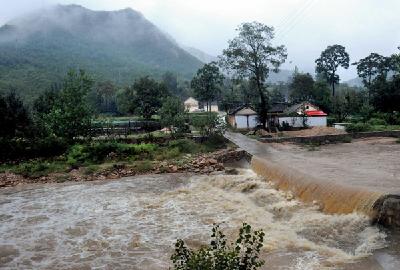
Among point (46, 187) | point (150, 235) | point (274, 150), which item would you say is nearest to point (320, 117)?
point (274, 150)

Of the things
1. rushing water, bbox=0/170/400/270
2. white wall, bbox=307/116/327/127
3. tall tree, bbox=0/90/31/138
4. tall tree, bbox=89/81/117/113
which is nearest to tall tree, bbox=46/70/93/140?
tall tree, bbox=0/90/31/138

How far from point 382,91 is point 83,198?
4103 centimetres

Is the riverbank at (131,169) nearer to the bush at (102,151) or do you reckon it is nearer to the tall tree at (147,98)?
the bush at (102,151)

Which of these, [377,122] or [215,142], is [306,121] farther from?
[215,142]

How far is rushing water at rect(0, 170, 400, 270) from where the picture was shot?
36.0 ft

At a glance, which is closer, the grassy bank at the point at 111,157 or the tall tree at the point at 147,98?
the grassy bank at the point at 111,157

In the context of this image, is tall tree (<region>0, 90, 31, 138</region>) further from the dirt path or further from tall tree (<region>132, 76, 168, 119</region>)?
the dirt path

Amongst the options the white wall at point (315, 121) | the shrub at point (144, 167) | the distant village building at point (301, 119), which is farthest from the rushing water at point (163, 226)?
the white wall at point (315, 121)

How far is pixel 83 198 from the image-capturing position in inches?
802

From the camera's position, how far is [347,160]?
24.1 m

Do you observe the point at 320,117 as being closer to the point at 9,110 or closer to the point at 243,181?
the point at 243,181

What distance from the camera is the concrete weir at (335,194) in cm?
1163

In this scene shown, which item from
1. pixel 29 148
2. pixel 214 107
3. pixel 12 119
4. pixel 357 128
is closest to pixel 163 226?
pixel 29 148

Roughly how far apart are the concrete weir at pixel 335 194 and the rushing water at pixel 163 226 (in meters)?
0.38
